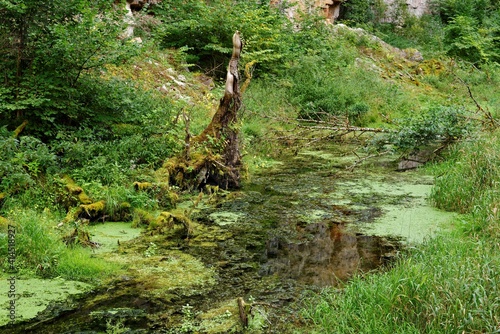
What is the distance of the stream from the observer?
15.0ft

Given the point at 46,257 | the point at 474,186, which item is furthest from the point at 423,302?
the point at 474,186

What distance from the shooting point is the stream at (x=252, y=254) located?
4586 millimetres

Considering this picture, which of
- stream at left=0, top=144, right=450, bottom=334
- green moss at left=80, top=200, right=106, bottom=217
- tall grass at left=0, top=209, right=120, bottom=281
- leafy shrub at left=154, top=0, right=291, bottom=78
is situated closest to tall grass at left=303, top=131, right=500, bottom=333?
stream at left=0, top=144, right=450, bottom=334

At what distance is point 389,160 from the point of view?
1183cm

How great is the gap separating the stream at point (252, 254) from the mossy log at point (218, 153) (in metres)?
0.40

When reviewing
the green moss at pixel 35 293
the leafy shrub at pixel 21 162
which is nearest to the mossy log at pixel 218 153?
the leafy shrub at pixel 21 162

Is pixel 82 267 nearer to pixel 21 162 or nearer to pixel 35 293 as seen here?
pixel 35 293

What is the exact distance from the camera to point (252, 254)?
618cm

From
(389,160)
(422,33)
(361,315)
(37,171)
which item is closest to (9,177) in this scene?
(37,171)

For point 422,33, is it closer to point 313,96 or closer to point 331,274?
point 313,96

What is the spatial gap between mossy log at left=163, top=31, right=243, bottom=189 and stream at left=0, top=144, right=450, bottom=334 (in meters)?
0.40

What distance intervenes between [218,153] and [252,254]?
10.7 ft

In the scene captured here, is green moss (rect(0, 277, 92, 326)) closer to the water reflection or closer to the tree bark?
the water reflection

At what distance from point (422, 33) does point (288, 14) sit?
31.3 ft
